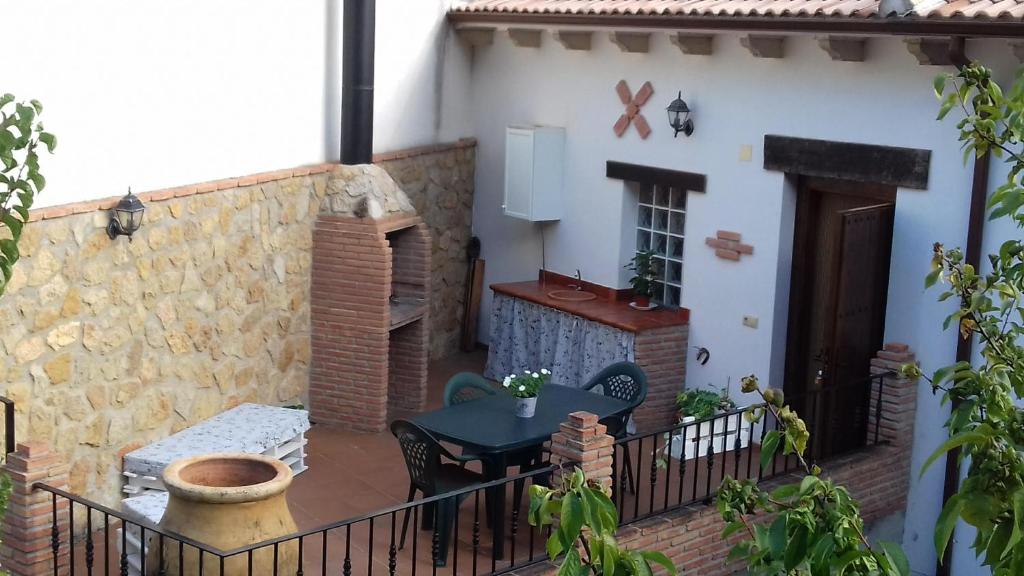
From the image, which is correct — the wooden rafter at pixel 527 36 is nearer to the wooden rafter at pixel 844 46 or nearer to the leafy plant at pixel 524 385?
the wooden rafter at pixel 844 46

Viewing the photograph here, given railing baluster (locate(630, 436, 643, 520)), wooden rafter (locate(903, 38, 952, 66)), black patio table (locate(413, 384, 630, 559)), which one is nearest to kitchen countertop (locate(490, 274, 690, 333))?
railing baluster (locate(630, 436, 643, 520))

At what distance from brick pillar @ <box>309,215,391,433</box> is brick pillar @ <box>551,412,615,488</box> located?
3.23 m

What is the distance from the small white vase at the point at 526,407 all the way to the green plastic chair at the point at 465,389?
59cm

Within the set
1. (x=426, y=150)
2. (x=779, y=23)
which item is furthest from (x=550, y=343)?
(x=779, y=23)

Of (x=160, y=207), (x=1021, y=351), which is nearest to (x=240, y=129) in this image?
(x=160, y=207)

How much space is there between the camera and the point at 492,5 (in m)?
12.3

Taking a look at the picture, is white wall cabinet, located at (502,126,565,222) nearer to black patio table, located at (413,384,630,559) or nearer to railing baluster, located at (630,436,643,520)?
railing baluster, located at (630,436,643,520)

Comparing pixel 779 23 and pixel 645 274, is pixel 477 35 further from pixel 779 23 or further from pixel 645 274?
pixel 779 23

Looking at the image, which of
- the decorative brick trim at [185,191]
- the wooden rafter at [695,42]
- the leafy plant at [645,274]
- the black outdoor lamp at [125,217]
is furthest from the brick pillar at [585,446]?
the wooden rafter at [695,42]

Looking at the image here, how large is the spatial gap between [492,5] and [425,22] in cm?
69

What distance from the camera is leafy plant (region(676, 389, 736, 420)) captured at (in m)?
10.6

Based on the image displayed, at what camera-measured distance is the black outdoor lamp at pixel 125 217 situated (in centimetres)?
870

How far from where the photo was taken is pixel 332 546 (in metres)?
8.56

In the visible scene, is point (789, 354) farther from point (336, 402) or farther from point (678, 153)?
point (336, 402)
